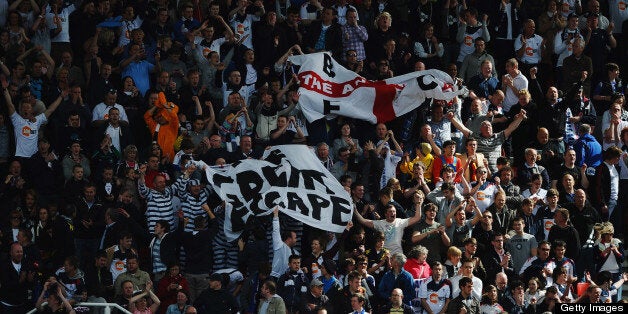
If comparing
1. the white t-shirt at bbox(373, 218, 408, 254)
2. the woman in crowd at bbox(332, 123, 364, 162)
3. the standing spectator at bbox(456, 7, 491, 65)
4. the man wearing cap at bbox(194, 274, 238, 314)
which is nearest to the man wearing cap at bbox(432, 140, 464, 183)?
the woman in crowd at bbox(332, 123, 364, 162)

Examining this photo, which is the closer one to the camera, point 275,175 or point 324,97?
point 275,175

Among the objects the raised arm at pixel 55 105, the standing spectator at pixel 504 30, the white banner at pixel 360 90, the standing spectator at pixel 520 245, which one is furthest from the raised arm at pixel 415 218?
the standing spectator at pixel 504 30

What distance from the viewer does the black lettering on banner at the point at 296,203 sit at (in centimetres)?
2277

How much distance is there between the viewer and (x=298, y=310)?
21.6 metres

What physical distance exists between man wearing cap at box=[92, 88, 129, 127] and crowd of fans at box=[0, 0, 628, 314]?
36mm

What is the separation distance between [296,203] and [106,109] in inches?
140

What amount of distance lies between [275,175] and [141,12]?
482 cm

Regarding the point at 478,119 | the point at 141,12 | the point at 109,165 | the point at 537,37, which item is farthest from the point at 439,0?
the point at 109,165

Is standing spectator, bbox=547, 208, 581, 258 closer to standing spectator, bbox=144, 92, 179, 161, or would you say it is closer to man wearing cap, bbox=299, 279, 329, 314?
man wearing cap, bbox=299, 279, 329, 314

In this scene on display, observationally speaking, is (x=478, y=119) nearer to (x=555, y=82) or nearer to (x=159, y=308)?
(x=555, y=82)

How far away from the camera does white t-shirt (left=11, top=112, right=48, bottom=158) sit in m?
23.8

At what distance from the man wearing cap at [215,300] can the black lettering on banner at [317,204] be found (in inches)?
84.0

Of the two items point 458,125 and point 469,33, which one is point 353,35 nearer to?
point 469,33

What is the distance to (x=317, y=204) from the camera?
902 inches
